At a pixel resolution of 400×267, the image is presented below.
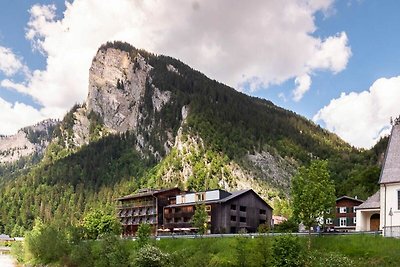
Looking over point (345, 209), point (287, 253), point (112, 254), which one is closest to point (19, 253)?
point (112, 254)

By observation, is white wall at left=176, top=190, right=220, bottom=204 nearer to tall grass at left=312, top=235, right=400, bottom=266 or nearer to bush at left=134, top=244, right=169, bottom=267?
bush at left=134, top=244, right=169, bottom=267

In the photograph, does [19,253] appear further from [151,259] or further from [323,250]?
[323,250]

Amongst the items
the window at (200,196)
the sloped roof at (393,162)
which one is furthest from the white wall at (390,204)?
the window at (200,196)

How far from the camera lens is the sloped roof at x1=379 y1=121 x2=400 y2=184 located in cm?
5584

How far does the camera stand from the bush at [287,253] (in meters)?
45.0

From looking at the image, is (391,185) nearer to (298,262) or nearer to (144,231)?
(298,262)

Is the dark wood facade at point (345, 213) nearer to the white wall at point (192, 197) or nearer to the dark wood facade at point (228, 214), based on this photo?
the dark wood facade at point (228, 214)

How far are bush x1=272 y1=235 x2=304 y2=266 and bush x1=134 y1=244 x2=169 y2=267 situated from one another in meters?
18.1

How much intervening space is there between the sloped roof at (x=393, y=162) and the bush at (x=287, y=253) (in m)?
16.7

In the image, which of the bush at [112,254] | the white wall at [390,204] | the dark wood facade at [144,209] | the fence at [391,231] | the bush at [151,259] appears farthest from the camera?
the dark wood facade at [144,209]

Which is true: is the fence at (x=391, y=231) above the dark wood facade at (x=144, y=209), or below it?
above

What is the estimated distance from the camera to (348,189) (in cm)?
13488

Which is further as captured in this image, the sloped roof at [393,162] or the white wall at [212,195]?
the white wall at [212,195]

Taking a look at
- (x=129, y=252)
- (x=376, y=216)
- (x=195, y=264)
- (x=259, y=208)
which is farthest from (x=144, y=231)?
(x=259, y=208)
